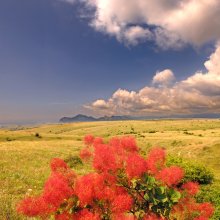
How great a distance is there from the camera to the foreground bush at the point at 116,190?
270 inches

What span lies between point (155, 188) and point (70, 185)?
1.90 m

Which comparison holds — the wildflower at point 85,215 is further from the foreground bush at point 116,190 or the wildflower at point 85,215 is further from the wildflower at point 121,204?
the wildflower at point 121,204

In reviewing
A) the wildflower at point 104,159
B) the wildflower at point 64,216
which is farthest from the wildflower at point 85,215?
the wildflower at point 104,159

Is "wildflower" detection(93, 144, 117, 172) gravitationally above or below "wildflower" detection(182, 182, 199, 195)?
above

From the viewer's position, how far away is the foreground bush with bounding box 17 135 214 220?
685 cm

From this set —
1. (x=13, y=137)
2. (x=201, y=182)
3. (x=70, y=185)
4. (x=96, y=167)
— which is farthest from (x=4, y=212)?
(x=13, y=137)

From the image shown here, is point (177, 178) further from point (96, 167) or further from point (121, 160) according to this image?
point (96, 167)

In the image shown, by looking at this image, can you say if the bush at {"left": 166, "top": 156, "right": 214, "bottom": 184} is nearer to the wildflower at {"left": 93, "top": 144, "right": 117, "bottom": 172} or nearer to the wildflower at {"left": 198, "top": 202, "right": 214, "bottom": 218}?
the wildflower at {"left": 198, "top": 202, "right": 214, "bottom": 218}

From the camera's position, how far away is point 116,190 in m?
7.24

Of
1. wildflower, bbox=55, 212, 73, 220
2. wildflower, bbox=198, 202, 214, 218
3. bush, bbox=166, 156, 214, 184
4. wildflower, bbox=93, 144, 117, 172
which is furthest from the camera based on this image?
bush, bbox=166, 156, 214, 184

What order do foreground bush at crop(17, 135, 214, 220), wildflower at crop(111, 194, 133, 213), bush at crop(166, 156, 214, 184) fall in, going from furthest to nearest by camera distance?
bush at crop(166, 156, 214, 184) < foreground bush at crop(17, 135, 214, 220) < wildflower at crop(111, 194, 133, 213)

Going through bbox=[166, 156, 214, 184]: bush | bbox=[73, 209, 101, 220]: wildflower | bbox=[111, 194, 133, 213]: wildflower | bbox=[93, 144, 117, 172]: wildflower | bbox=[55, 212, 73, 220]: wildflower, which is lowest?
bbox=[166, 156, 214, 184]: bush

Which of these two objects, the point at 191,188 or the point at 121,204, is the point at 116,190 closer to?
the point at 121,204

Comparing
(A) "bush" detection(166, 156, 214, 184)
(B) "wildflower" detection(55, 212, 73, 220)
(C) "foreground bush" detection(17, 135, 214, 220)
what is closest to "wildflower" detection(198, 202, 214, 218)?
(C) "foreground bush" detection(17, 135, 214, 220)
